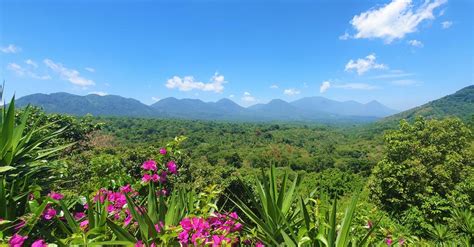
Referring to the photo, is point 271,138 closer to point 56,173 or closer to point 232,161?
point 232,161

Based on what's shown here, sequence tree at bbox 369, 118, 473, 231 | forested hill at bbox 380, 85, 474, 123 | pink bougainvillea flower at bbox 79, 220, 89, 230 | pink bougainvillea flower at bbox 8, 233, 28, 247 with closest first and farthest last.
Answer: pink bougainvillea flower at bbox 8, 233, 28, 247 < pink bougainvillea flower at bbox 79, 220, 89, 230 < tree at bbox 369, 118, 473, 231 < forested hill at bbox 380, 85, 474, 123

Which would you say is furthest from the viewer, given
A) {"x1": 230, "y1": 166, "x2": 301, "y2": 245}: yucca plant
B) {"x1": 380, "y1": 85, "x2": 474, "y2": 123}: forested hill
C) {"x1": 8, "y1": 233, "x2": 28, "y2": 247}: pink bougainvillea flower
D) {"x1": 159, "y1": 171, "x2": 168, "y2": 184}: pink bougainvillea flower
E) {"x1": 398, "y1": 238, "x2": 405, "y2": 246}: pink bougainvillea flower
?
{"x1": 380, "y1": 85, "x2": 474, "y2": 123}: forested hill

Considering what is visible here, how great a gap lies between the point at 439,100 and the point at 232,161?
380 ft

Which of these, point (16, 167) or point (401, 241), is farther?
point (401, 241)

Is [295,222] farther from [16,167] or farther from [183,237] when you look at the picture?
[16,167]

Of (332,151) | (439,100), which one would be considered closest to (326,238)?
(332,151)

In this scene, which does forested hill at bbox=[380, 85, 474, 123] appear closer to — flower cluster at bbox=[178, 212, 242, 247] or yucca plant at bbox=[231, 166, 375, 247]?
yucca plant at bbox=[231, 166, 375, 247]

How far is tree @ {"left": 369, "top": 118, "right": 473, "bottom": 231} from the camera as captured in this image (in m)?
12.7

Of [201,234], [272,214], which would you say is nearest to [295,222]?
[272,214]

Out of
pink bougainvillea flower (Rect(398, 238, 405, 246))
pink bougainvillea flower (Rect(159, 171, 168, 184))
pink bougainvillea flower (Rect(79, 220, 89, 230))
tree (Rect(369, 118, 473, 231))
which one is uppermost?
pink bougainvillea flower (Rect(159, 171, 168, 184))

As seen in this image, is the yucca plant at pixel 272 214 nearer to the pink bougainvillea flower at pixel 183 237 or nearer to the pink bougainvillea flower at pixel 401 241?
the pink bougainvillea flower at pixel 183 237

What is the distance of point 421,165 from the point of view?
12703mm

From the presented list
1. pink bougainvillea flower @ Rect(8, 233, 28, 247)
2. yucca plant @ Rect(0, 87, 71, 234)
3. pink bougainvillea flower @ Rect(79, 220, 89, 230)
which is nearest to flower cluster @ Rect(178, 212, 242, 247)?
pink bougainvillea flower @ Rect(79, 220, 89, 230)

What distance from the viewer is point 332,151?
60656 millimetres
